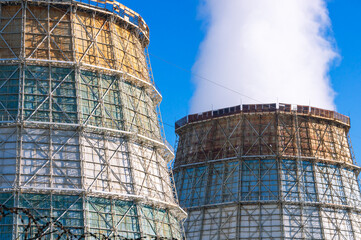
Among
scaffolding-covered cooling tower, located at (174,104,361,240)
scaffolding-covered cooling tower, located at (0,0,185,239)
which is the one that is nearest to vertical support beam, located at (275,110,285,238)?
scaffolding-covered cooling tower, located at (174,104,361,240)

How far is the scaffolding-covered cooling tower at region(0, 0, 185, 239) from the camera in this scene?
5478cm

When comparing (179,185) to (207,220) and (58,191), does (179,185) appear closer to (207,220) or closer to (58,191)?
(207,220)

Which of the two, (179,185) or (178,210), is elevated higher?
(179,185)

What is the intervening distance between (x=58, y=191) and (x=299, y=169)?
34.9 m

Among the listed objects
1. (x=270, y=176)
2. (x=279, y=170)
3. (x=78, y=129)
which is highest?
→ (x=279, y=170)

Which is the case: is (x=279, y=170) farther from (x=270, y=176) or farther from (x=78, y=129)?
(x=78, y=129)

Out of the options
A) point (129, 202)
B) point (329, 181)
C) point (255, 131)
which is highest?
point (255, 131)

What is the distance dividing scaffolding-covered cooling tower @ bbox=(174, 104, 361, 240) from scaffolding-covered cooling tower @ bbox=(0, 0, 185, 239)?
57.0 ft

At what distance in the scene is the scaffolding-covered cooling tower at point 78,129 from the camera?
54781mm

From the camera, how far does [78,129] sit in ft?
A: 189

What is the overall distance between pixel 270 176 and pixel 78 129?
30.4 m

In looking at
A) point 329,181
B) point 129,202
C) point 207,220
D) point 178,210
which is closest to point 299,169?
point 329,181

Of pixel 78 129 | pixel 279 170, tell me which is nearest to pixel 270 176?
pixel 279 170

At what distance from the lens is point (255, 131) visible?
83.8m
